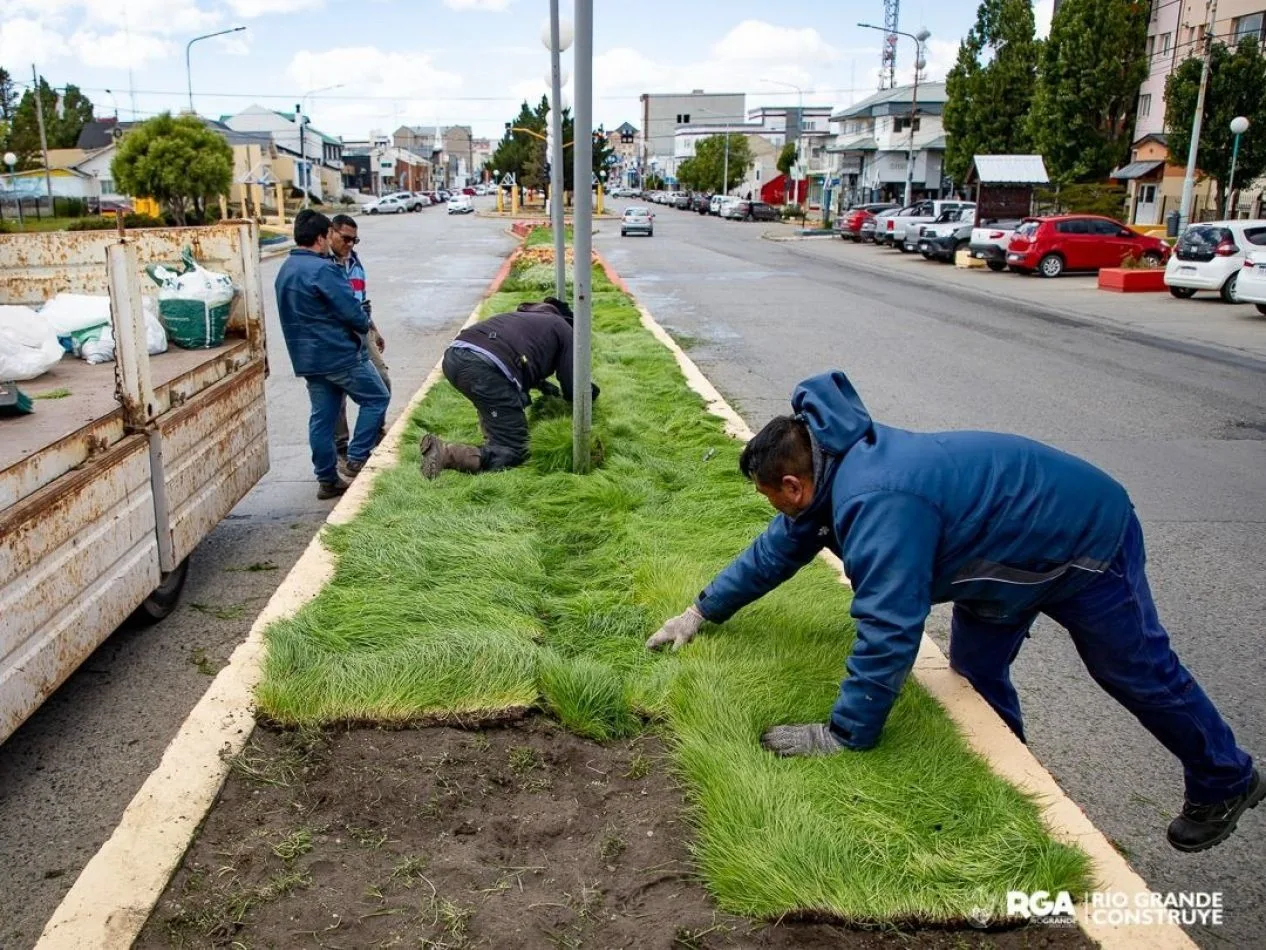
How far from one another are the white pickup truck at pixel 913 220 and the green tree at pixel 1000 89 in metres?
9.49

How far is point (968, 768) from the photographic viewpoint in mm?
3023

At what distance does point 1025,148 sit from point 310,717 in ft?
150

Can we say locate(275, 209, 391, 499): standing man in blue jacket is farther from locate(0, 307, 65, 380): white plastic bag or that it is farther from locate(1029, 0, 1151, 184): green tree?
locate(1029, 0, 1151, 184): green tree

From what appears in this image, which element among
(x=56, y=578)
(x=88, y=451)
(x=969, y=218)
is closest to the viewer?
(x=56, y=578)

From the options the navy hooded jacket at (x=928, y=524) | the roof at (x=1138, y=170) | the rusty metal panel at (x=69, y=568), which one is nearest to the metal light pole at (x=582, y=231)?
the rusty metal panel at (x=69, y=568)

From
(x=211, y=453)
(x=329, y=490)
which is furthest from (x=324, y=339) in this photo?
(x=211, y=453)

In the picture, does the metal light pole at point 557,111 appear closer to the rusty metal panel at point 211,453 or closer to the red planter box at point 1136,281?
the rusty metal panel at point 211,453

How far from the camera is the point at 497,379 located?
6.16m

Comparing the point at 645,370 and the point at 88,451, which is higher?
the point at 88,451

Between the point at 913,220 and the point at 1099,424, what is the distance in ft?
91.0

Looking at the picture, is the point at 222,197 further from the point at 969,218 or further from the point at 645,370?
the point at 645,370

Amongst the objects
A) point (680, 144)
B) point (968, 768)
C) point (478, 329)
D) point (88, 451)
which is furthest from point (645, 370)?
point (680, 144)

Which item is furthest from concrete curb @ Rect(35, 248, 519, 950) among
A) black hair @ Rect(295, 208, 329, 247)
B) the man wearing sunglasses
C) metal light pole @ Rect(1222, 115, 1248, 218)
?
metal light pole @ Rect(1222, 115, 1248, 218)

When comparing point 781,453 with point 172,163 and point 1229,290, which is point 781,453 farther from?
point 172,163
